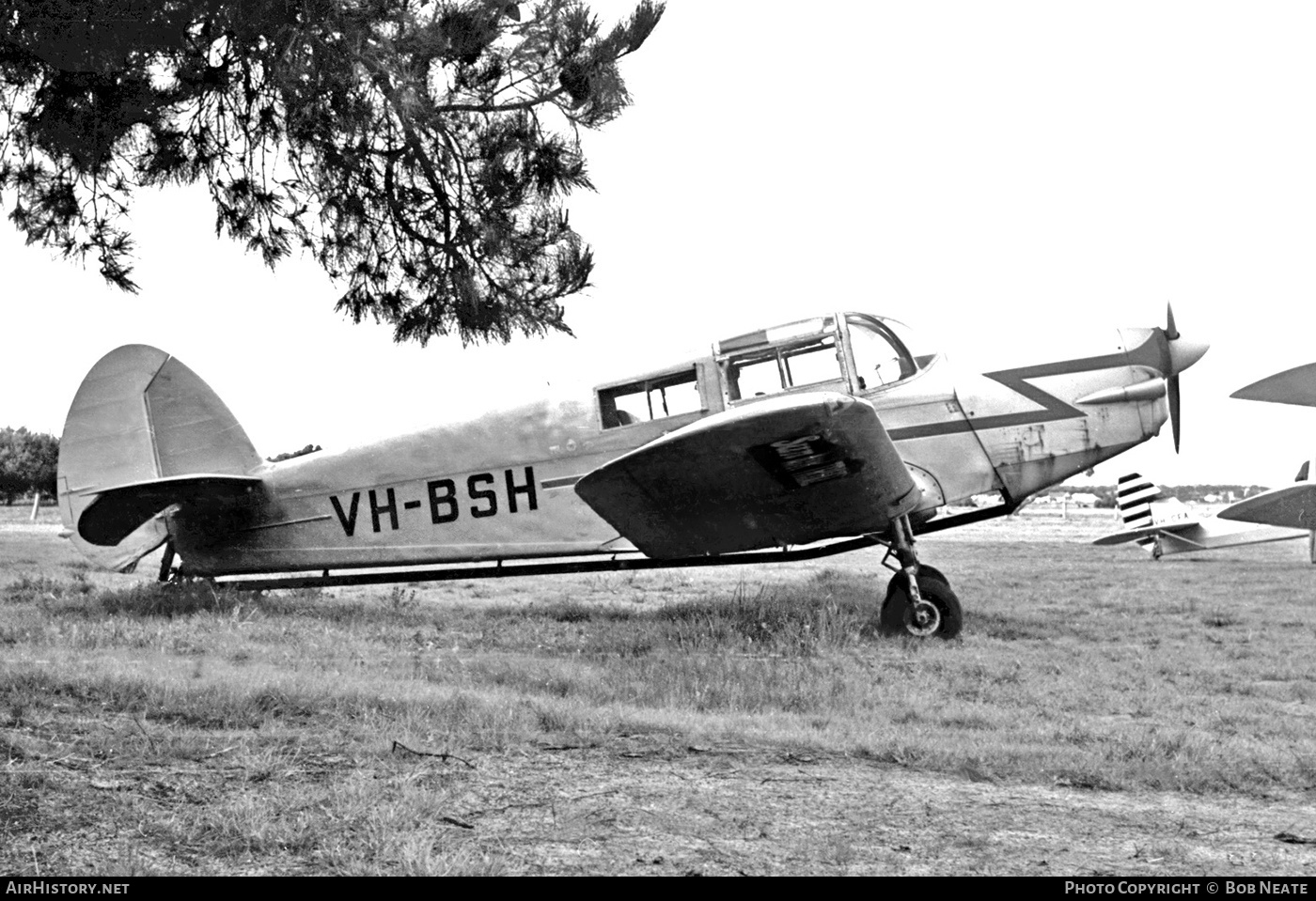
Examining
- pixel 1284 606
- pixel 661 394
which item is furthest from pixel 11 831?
pixel 1284 606

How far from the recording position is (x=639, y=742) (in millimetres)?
4801

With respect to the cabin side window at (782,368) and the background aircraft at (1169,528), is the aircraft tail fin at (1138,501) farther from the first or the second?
the cabin side window at (782,368)

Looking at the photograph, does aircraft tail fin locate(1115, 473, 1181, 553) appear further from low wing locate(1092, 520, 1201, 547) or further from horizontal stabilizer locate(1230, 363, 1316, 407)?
horizontal stabilizer locate(1230, 363, 1316, 407)

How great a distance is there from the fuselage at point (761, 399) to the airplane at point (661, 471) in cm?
2

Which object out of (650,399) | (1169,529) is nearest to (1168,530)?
(1169,529)

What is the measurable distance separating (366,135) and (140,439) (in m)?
5.42

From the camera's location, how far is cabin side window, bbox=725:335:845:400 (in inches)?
345

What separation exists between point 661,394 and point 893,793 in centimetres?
530

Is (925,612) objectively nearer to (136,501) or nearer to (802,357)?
(802,357)

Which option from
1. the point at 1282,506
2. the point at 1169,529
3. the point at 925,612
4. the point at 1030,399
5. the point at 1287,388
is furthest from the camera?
the point at 1169,529

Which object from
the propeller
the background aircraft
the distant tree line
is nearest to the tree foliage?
the propeller

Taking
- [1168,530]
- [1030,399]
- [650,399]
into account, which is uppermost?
[650,399]

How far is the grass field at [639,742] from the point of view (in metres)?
3.27

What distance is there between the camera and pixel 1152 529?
63.8ft
